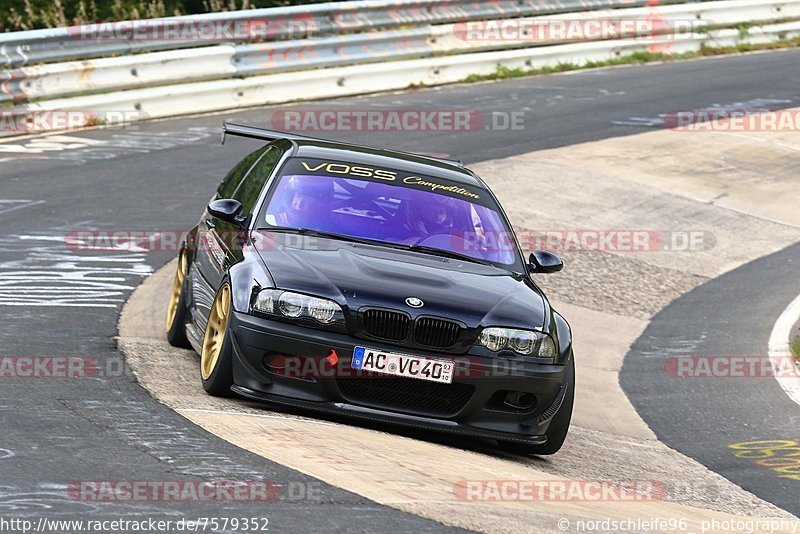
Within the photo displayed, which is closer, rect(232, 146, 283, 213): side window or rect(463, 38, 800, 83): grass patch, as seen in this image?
rect(232, 146, 283, 213): side window

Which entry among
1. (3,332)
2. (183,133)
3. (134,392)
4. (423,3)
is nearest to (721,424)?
(134,392)

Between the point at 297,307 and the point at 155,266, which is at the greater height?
the point at 297,307

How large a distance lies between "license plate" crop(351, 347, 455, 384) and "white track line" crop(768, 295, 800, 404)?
415 centimetres

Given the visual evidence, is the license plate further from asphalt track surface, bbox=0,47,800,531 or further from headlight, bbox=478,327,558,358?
asphalt track surface, bbox=0,47,800,531

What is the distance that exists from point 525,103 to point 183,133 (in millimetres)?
5586

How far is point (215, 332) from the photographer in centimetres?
786

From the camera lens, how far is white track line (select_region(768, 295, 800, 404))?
420 inches

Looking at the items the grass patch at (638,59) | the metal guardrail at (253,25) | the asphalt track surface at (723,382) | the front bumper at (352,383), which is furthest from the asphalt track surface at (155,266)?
the metal guardrail at (253,25)

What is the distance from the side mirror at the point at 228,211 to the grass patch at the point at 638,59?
13.4 metres

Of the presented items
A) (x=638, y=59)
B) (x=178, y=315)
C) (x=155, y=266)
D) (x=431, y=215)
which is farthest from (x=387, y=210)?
(x=638, y=59)

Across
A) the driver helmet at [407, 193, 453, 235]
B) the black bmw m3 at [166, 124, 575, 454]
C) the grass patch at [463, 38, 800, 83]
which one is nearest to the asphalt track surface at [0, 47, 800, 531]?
the grass patch at [463, 38, 800, 83]

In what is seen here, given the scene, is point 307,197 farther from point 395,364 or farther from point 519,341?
point 519,341

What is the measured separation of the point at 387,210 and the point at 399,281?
3.50ft

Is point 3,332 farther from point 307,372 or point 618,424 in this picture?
point 618,424
